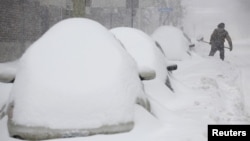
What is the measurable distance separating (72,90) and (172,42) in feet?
30.2

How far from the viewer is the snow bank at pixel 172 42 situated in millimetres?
12617

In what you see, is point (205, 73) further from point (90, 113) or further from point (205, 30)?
point (205, 30)

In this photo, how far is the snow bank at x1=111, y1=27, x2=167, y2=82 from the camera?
7371mm

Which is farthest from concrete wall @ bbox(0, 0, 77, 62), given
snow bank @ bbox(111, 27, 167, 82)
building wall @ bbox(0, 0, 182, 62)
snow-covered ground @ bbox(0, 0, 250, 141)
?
snow bank @ bbox(111, 27, 167, 82)

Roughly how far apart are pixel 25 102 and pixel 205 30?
8601 centimetres

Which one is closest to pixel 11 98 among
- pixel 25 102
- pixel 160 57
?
pixel 25 102

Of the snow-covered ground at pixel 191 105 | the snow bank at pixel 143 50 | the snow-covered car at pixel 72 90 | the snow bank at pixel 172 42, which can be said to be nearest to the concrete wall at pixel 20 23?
the snow bank at pixel 172 42

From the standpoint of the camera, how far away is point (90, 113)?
406cm

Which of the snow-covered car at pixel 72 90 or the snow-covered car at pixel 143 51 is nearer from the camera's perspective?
the snow-covered car at pixel 72 90

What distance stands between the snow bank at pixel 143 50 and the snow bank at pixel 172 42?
4.62 meters

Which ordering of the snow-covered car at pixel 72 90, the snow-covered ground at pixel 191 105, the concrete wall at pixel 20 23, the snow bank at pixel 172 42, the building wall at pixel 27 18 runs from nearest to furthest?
the snow-covered car at pixel 72 90
the snow-covered ground at pixel 191 105
the snow bank at pixel 172 42
the building wall at pixel 27 18
the concrete wall at pixel 20 23

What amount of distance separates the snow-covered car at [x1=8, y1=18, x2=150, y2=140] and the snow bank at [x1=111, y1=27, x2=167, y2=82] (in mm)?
2561

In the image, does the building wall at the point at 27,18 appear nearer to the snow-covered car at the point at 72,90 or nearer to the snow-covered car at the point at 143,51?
the snow-covered car at the point at 143,51

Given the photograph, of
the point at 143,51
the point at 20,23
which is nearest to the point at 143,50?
the point at 143,51
